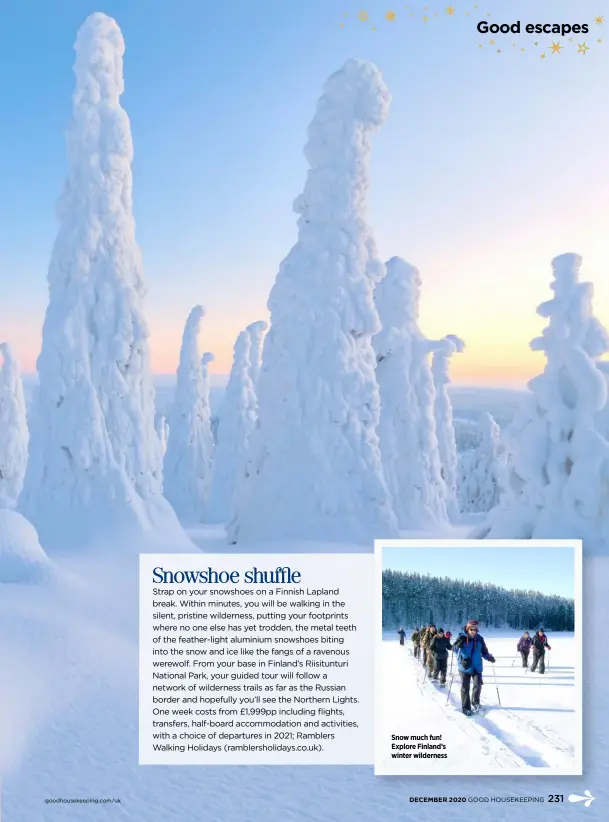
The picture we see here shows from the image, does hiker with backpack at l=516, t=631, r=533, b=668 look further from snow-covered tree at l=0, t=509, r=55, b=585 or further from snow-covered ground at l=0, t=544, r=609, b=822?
snow-covered tree at l=0, t=509, r=55, b=585

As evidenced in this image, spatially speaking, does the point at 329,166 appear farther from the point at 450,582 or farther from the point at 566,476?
the point at 450,582

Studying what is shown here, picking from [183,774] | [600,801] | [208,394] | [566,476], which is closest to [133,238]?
[566,476]

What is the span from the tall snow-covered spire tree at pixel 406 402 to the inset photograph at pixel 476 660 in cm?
1370

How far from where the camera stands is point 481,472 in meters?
38.1

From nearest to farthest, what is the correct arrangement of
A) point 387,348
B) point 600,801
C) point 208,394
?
1. point 600,801
2. point 387,348
3. point 208,394

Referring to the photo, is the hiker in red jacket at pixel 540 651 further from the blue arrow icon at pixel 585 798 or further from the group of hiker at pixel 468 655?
the blue arrow icon at pixel 585 798

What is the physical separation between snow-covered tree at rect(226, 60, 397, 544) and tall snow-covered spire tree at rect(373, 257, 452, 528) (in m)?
6.66

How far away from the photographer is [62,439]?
13484 mm

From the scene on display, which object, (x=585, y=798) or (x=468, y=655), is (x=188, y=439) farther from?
(x=585, y=798)

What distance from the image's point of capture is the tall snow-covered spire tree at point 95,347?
13.1 meters

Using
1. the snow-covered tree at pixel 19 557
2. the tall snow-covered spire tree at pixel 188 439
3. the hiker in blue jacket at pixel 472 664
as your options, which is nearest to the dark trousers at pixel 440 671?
the hiker in blue jacket at pixel 472 664

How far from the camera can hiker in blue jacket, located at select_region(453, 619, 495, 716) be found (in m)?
7.48

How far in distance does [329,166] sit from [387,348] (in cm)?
811

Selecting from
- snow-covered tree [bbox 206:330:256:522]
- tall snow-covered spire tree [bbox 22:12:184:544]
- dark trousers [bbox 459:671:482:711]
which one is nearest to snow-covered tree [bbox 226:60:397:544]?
tall snow-covered spire tree [bbox 22:12:184:544]
